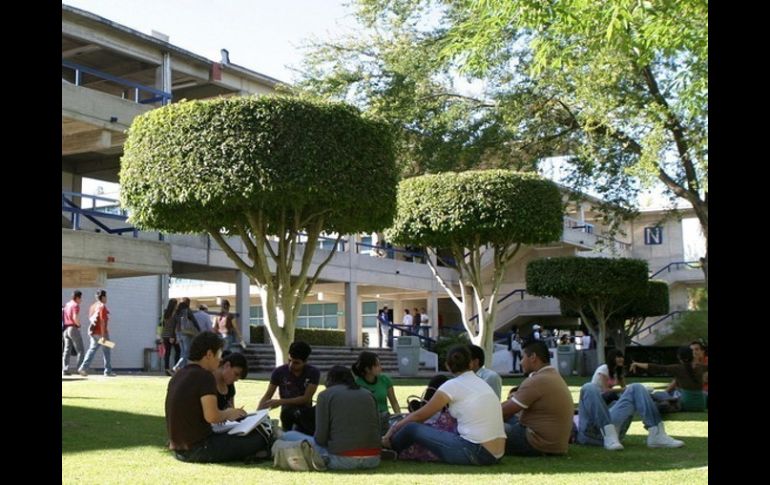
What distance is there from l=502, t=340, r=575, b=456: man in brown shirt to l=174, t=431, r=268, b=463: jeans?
2.38 metres

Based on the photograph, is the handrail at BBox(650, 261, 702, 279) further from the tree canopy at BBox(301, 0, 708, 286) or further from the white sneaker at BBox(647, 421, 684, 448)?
the white sneaker at BBox(647, 421, 684, 448)

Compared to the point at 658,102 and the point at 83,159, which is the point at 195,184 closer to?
the point at 658,102

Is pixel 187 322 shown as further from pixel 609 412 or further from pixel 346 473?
pixel 346 473

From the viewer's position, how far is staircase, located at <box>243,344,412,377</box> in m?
25.0

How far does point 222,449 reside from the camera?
7871mm

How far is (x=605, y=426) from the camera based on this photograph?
9.70m

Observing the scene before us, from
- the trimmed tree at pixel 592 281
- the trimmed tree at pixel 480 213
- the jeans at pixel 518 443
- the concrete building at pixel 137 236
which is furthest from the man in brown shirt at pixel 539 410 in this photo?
the trimmed tree at pixel 592 281

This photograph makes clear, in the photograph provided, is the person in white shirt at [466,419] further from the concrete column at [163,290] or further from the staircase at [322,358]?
the concrete column at [163,290]

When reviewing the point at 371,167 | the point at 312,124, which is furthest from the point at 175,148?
the point at 371,167

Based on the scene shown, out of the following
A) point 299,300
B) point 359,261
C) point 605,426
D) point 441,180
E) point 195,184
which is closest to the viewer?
point 605,426

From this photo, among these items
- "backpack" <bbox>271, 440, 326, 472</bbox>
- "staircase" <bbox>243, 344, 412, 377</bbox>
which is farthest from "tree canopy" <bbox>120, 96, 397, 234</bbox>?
"staircase" <bbox>243, 344, 412, 377</bbox>

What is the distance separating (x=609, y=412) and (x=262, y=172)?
632 centimetres
